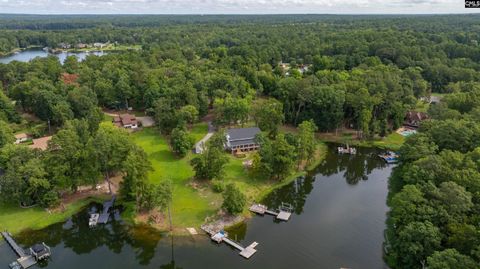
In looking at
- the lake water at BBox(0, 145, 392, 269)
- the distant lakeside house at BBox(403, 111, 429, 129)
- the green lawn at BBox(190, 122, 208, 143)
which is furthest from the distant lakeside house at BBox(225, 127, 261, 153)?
the distant lakeside house at BBox(403, 111, 429, 129)

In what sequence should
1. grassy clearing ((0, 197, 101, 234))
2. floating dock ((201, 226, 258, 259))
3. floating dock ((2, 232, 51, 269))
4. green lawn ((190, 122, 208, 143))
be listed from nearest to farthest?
floating dock ((2, 232, 51, 269)), floating dock ((201, 226, 258, 259)), grassy clearing ((0, 197, 101, 234)), green lawn ((190, 122, 208, 143))

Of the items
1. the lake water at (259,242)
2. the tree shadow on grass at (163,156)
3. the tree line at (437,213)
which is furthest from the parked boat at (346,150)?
the tree shadow on grass at (163,156)

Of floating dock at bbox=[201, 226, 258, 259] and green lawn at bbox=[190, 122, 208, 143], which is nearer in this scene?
floating dock at bbox=[201, 226, 258, 259]

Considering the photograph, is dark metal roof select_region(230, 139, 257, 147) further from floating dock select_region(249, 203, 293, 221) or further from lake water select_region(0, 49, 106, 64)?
lake water select_region(0, 49, 106, 64)

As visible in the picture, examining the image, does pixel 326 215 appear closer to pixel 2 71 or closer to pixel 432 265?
pixel 432 265

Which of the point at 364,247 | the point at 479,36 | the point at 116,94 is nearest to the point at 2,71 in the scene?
the point at 116,94

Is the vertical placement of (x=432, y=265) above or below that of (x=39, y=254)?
above
